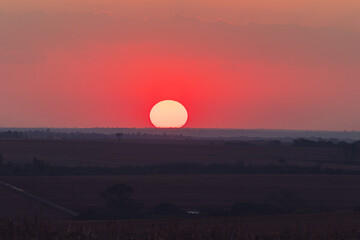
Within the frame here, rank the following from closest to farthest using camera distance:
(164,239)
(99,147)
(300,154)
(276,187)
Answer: (164,239) < (276,187) < (300,154) < (99,147)

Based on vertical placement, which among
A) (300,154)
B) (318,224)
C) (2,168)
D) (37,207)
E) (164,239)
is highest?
(300,154)

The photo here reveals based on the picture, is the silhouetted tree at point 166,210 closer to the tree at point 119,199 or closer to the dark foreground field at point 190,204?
the dark foreground field at point 190,204

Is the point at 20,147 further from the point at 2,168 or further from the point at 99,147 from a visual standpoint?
the point at 2,168

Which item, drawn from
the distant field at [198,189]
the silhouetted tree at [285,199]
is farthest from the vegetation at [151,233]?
the silhouetted tree at [285,199]

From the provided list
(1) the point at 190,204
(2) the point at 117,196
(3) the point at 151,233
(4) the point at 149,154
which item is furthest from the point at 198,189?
(4) the point at 149,154

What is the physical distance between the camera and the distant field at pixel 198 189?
42328 mm

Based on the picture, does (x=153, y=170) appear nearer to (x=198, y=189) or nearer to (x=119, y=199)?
(x=198, y=189)

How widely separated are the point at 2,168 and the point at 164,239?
45.7 m

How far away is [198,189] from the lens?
→ 48938mm

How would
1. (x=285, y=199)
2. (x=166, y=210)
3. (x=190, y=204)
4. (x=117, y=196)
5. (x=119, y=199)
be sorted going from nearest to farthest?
(x=166, y=210) < (x=119, y=199) < (x=190, y=204) < (x=117, y=196) < (x=285, y=199)

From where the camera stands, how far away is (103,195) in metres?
42.7

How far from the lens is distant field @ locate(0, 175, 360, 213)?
4233 centimetres

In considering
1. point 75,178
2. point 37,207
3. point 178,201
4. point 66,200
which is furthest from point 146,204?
point 75,178

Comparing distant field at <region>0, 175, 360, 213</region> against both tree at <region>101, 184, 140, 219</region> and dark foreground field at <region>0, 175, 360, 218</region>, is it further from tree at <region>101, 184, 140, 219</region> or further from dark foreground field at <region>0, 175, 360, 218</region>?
tree at <region>101, 184, 140, 219</region>
